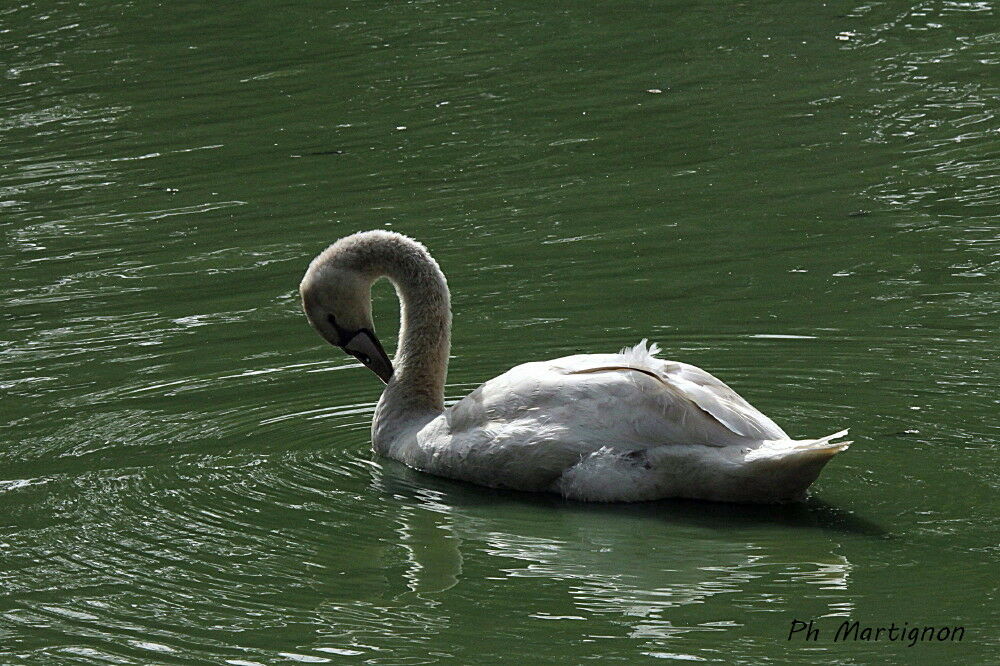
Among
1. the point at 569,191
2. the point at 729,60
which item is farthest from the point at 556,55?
the point at 569,191

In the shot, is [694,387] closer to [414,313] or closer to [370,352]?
[414,313]

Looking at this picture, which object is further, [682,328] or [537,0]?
[537,0]

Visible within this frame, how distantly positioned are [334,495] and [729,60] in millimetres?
8819

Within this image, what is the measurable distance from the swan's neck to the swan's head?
0.12 metres

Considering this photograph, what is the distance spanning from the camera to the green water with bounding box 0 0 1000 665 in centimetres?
587

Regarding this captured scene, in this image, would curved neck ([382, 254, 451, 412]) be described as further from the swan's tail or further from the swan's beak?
the swan's tail

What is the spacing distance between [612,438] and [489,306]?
289 centimetres

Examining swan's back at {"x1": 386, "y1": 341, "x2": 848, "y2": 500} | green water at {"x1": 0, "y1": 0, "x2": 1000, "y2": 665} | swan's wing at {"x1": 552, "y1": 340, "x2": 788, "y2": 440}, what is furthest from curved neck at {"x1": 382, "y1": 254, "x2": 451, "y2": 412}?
swan's wing at {"x1": 552, "y1": 340, "x2": 788, "y2": 440}

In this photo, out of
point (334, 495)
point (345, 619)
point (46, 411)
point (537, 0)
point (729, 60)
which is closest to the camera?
point (345, 619)

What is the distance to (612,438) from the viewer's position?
677 centimetres

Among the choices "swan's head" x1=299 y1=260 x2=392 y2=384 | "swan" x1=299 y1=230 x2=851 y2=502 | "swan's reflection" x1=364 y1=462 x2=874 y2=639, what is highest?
"swan's head" x1=299 y1=260 x2=392 y2=384

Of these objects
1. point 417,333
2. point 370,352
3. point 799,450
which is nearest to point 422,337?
point 417,333

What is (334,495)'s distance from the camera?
23.5ft

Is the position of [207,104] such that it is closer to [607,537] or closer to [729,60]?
[729,60]
